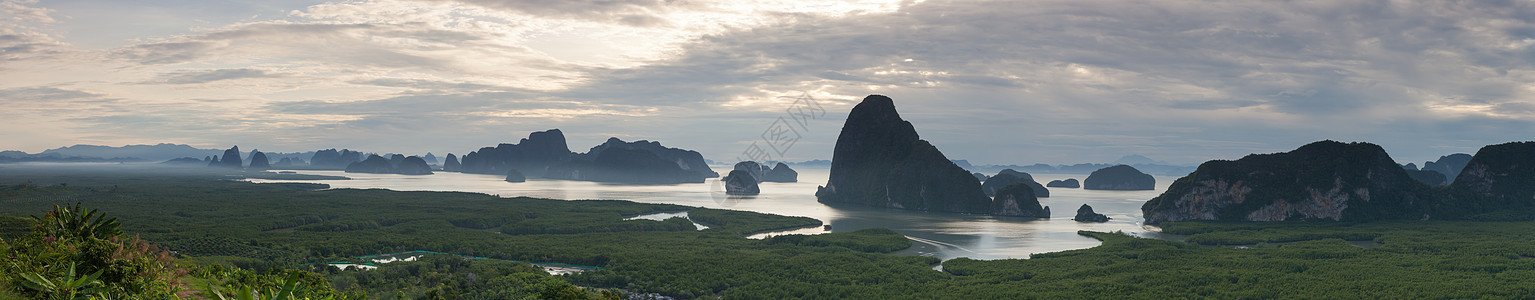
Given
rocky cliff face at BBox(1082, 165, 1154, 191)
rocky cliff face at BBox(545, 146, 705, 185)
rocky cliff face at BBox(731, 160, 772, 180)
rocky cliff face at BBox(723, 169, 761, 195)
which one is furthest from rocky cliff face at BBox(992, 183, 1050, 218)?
rocky cliff face at BBox(545, 146, 705, 185)

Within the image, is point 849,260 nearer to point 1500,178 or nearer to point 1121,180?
point 1500,178

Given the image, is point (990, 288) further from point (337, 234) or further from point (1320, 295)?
point (337, 234)

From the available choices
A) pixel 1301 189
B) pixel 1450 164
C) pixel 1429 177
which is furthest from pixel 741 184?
pixel 1450 164

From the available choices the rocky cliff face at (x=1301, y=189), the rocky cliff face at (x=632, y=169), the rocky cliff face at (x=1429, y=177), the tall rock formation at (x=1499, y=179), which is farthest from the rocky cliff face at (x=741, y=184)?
the rocky cliff face at (x=1429, y=177)

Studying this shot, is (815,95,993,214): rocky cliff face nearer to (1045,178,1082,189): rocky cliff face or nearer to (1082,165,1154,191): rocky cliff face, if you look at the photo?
(1082,165,1154,191): rocky cliff face

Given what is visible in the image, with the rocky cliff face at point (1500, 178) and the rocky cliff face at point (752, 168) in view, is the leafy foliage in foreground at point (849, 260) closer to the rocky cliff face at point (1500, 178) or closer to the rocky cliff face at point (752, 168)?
the rocky cliff face at point (1500, 178)
